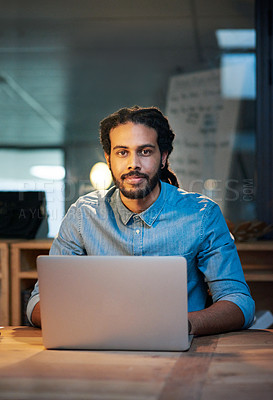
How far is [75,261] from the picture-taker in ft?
4.17

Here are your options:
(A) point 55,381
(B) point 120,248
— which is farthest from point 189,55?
(A) point 55,381

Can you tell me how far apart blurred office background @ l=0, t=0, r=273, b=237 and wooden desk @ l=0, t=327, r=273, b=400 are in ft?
6.31

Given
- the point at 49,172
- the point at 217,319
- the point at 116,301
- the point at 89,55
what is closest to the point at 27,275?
the point at 49,172

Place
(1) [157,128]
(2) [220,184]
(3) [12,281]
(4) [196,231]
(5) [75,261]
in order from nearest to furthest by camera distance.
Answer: (5) [75,261]
(4) [196,231]
(1) [157,128]
(3) [12,281]
(2) [220,184]

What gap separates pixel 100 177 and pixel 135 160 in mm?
1411

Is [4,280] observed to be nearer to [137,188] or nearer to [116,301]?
→ [137,188]

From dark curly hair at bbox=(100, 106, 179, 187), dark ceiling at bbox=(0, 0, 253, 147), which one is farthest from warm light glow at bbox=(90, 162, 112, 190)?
dark curly hair at bbox=(100, 106, 179, 187)

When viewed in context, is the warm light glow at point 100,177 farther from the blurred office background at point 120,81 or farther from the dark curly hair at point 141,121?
the dark curly hair at point 141,121

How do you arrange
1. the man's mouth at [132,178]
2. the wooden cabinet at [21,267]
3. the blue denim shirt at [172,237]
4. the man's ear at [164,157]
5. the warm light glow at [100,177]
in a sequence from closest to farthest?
the blue denim shirt at [172,237], the man's mouth at [132,178], the man's ear at [164,157], the wooden cabinet at [21,267], the warm light glow at [100,177]

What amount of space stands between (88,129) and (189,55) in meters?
0.77

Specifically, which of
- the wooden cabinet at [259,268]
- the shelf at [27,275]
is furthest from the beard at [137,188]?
the shelf at [27,275]

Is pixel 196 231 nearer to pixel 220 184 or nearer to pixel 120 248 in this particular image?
pixel 120 248

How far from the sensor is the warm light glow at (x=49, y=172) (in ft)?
11.2

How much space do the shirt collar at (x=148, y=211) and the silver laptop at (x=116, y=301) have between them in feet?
2.01
